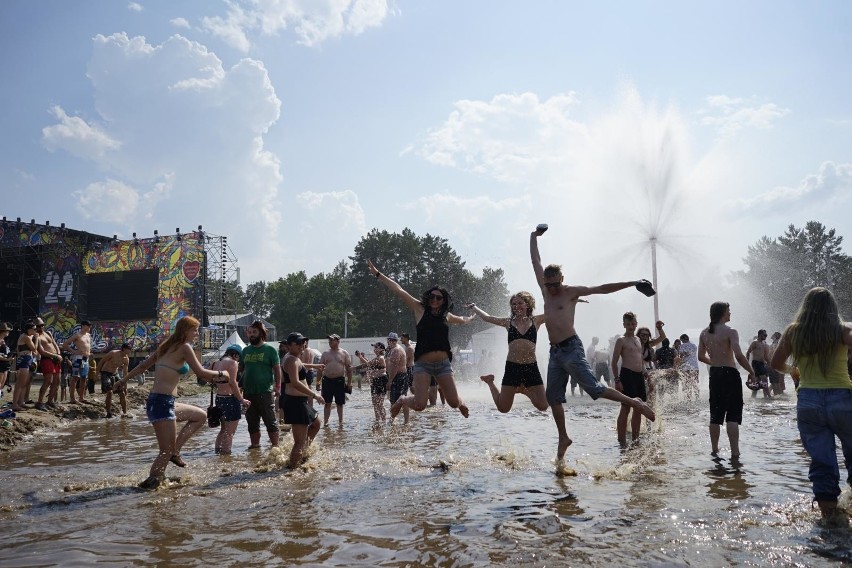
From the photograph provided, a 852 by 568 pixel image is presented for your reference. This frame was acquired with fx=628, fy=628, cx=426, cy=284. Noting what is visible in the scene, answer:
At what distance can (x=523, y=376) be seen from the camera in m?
7.42

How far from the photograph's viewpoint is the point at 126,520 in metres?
5.23

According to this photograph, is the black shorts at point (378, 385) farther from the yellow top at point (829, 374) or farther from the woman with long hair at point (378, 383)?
the yellow top at point (829, 374)

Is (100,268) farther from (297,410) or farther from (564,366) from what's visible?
(564,366)

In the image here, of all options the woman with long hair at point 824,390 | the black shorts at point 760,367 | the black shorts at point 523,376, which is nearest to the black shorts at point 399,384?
the black shorts at point 523,376

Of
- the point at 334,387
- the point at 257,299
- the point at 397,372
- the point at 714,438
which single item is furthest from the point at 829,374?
the point at 257,299

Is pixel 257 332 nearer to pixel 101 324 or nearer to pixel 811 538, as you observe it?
pixel 811 538

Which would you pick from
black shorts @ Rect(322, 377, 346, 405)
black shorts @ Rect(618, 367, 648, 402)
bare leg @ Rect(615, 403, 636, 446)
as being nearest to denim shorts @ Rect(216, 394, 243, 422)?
black shorts @ Rect(322, 377, 346, 405)

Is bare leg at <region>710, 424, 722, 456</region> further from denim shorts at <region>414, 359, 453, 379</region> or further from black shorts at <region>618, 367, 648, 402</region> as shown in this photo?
denim shorts at <region>414, 359, 453, 379</region>

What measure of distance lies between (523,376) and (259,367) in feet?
12.1

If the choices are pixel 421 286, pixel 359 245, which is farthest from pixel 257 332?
pixel 359 245

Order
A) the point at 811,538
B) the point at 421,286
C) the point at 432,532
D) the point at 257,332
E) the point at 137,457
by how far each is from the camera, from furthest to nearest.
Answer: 1. the point at 421,286
2. the point at 137,457
3. the point at 257,332
4. the point at 432,532
5. the point at 811,538

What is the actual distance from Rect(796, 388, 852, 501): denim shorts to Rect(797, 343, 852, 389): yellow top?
42 millimetres

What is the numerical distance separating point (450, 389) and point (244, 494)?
2538 millimetres

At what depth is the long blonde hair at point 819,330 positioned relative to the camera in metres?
4.73
